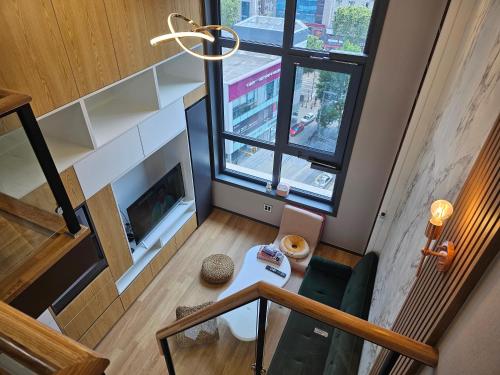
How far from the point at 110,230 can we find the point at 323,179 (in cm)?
271

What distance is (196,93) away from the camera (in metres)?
4.12

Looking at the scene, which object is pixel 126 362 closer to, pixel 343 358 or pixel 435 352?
pixel 343 358

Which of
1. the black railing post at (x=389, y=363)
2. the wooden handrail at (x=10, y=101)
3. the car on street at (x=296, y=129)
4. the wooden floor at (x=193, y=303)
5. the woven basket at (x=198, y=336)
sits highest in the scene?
the wooden handrail at (x=10, y=101)

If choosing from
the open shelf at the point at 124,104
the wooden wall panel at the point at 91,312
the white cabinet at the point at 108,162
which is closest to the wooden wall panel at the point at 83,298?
the wooden wall panel at the point at 91,312

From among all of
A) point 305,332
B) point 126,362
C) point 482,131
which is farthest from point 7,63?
point 305,332

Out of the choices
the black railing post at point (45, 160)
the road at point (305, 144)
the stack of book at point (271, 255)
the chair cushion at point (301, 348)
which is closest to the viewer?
the black railing post at point (45, 160)

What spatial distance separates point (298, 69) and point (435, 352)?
3259 mm

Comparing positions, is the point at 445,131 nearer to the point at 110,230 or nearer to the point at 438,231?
the point at 438,231

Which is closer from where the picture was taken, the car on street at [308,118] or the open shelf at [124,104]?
the open shelf at [124,104]

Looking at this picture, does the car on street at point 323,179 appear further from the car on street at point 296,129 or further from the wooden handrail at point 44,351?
the wooden handrail at point 44,351

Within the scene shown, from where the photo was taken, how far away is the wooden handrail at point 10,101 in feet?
3.92

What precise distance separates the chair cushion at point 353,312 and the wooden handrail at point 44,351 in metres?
1.77

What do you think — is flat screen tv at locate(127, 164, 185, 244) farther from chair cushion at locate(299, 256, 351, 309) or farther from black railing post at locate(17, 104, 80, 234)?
black railing post at locate(17, 104, 80, 234)

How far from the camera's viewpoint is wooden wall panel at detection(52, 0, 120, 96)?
2443 mm
